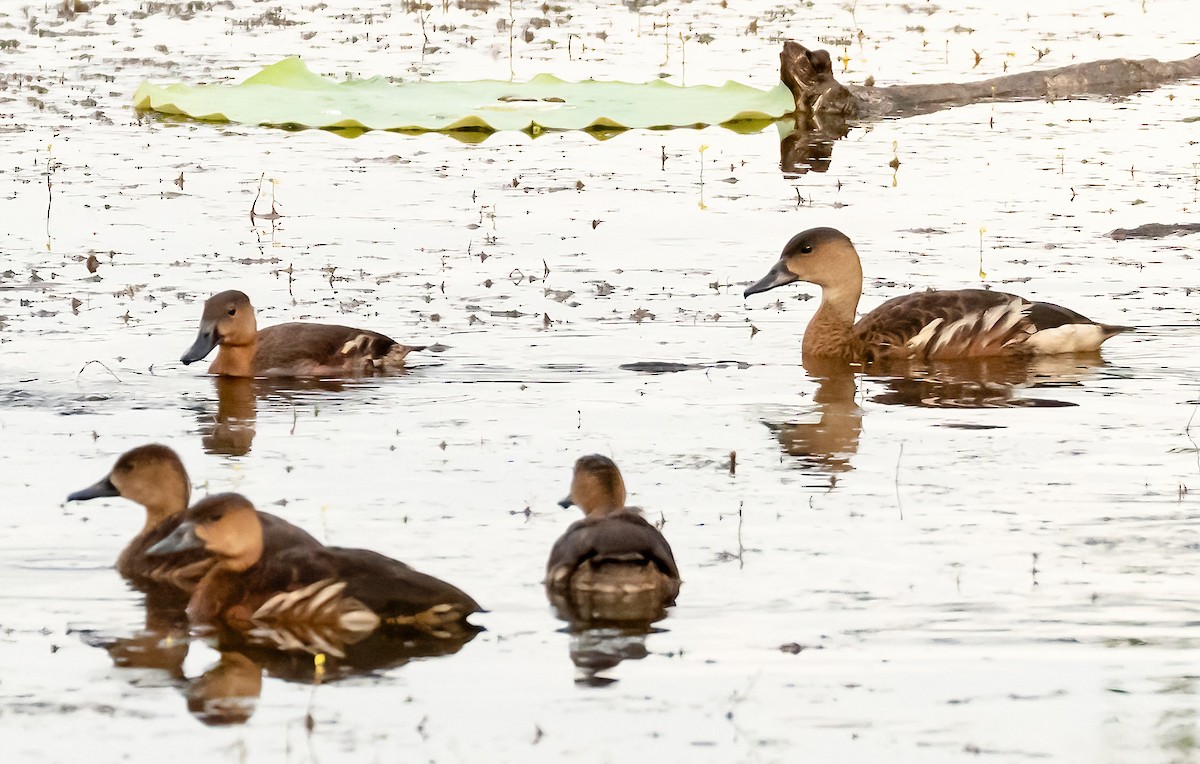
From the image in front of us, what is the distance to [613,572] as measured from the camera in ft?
26.7

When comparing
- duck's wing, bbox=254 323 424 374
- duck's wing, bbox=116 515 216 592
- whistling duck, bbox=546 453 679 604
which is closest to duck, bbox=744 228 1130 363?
duck's wing, bbox=254 323 424 374

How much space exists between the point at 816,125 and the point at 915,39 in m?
6.04

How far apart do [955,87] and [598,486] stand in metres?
15.1

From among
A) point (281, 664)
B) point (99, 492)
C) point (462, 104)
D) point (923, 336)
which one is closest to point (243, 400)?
point (99, 492)

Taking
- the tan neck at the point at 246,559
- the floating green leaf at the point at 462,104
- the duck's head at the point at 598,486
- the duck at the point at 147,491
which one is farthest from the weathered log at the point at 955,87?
the tan neck at the point at 246,559

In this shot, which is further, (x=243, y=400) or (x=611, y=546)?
(x=243, y=400)

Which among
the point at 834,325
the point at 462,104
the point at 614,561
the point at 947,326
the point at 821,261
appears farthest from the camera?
the point at 462,104

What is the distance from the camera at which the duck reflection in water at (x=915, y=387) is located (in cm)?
1125

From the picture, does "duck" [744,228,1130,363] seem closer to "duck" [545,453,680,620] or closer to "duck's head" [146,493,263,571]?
"duck" [545,453,680,620]

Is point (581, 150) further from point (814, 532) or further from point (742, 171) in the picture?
point (814, 532)

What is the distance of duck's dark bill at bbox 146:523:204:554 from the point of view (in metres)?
8.07

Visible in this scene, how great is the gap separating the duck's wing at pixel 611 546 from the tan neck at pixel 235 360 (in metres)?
4.72

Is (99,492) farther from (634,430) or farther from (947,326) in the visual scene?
(947,326)

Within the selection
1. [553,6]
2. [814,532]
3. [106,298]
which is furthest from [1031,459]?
[553,6]
